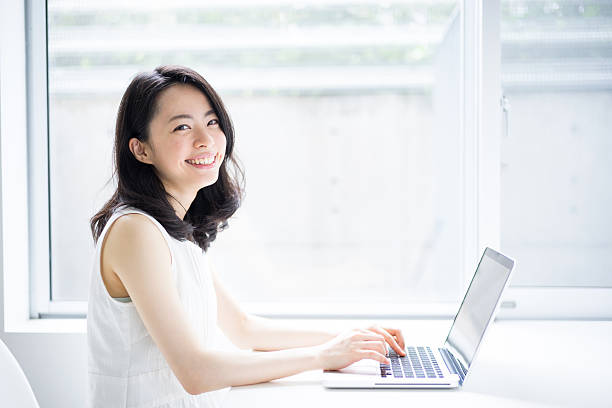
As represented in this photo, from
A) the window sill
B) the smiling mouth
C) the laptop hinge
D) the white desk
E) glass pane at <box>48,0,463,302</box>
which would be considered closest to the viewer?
the white desk

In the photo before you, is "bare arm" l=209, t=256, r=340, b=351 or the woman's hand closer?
the woman's hand

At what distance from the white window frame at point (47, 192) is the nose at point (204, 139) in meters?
0.76

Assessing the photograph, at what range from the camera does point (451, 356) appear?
4.12 ft

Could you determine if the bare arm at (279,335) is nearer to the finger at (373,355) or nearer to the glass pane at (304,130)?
the finger at (373,355)

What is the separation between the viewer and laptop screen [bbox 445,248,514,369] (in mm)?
1132

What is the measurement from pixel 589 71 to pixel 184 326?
1.47 m

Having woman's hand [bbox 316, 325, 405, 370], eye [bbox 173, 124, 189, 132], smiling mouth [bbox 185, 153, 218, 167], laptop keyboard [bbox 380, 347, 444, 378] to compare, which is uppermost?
eye [bbox 173, 124, 189, 132]

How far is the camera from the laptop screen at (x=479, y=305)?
1132 mm

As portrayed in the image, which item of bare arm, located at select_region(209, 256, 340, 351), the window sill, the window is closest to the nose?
bare arm, located at select_region(209, 256, 340, 351)

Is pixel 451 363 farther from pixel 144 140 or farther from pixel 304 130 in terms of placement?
pixel 304 130

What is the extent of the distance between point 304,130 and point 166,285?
2.19m

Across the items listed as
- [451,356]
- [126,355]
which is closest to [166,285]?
[126,355]

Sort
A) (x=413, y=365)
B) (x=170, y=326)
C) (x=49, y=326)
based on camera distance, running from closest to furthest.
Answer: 1. (x=170, y=326)
2. (x=413, y=365)
3. (x=49, y=326)

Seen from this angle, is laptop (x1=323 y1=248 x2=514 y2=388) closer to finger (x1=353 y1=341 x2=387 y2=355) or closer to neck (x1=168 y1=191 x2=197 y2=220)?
finger (x1=353 y1=341 x2=387 y2=355)
